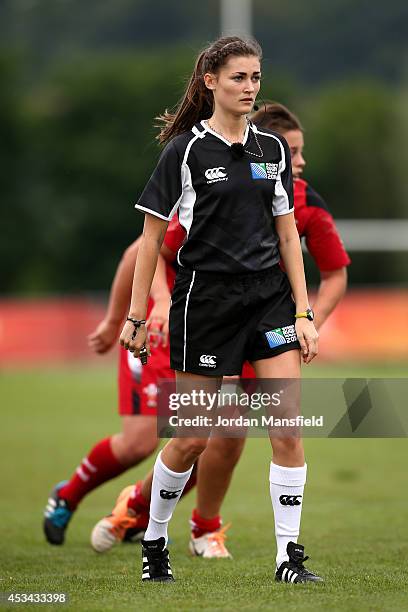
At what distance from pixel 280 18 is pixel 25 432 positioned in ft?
90.0

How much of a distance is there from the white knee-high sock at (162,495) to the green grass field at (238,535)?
22 cm

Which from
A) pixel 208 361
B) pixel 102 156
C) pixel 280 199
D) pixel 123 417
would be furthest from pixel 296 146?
pixel 102 156

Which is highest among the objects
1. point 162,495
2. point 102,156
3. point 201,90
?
point 201,90

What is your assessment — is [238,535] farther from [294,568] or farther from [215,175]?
[215,175]

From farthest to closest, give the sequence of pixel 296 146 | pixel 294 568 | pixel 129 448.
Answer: pixel 129 448
pixel 296 146
pixel 294 568

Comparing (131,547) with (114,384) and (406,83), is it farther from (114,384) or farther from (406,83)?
(406,83)

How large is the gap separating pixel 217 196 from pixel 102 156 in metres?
46.0

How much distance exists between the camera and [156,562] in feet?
17.1

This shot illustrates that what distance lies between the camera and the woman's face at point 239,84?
5000mm

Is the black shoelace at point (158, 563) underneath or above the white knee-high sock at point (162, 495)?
underneath

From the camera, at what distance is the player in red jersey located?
6.06 m

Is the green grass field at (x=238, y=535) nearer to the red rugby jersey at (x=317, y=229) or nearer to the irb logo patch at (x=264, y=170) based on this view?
the red rugby jersey at (x=317, y=229)

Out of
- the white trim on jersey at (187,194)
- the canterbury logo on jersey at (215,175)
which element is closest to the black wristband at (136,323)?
the white trim on jersey at (187,194)

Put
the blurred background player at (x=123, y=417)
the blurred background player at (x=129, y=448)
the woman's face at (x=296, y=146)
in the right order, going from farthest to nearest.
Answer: the blurred background player at (x=123, y=417), the blurred background player at (x=129, y=448), the woman's face at (x=296, y=146)
